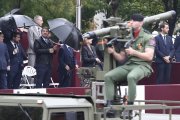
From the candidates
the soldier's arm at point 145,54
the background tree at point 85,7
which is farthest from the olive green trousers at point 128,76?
the background tree at point 85,7

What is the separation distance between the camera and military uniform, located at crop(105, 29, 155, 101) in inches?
434

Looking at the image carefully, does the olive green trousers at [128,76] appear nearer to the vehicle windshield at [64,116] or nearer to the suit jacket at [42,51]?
the vehicle windshield at [64,116]

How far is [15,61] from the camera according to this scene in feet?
57.4

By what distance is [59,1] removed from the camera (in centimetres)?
2794

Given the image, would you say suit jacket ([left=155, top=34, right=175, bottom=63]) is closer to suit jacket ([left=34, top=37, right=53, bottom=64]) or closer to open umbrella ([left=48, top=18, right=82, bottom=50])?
suit jacket ([left=34, top=37, right=53, bottom=64])

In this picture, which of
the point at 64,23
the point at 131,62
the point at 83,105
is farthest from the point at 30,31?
the point at 83,105

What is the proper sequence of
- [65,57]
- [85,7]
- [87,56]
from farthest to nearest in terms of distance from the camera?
[85,7]
[65,57]
[87,56]

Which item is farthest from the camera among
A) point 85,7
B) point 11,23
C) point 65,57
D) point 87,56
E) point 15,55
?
point 85,7

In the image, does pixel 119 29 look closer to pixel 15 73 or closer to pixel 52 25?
pixel 52 25

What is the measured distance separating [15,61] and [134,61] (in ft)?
21.6

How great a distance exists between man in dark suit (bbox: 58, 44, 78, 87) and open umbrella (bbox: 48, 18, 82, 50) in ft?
8.33

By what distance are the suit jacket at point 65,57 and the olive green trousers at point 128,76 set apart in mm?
7432

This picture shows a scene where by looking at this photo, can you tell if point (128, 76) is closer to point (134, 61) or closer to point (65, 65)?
point (134, 61)

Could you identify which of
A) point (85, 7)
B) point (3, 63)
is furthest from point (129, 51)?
point (85, 7)
